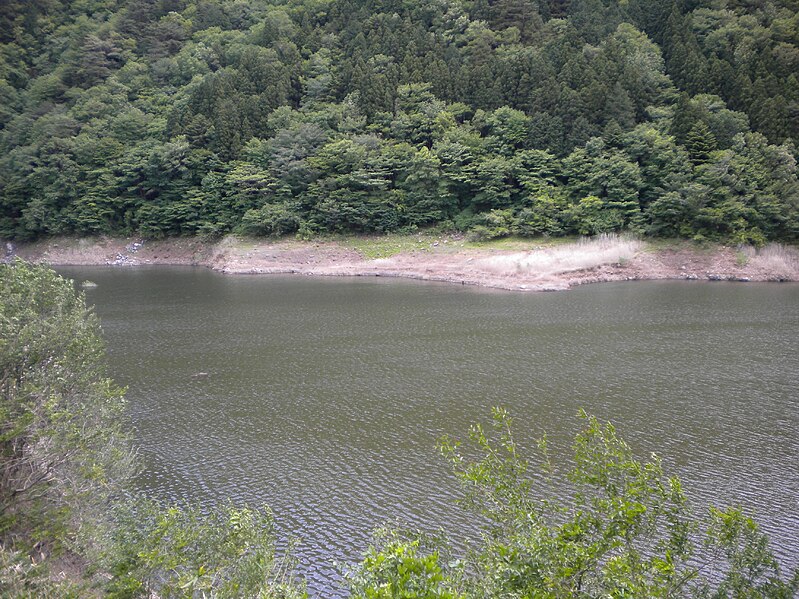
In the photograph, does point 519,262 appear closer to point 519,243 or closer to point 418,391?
point 519,243

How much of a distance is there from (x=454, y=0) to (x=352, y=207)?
3872cm

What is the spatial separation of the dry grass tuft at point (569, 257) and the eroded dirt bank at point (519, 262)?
0.24ft

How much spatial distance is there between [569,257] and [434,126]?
21.5 m

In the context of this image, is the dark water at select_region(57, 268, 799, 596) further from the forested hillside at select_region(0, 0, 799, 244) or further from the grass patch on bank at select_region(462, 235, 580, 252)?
the forested hillside at select_region(0, 0, 799, 244)

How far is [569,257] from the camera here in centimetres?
4400

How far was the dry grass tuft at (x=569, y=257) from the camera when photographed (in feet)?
140

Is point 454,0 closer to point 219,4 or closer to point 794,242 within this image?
point 219,4

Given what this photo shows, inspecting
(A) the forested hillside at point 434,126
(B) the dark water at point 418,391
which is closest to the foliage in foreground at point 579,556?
(B) the dark water at point 418,391

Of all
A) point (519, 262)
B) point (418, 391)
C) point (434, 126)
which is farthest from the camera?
point (434, 126)

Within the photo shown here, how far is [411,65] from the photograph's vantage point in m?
64.2

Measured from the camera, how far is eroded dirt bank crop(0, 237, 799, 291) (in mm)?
42312

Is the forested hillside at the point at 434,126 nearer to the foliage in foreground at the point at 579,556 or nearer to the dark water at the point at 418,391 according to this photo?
the dark water at the point at 418,391

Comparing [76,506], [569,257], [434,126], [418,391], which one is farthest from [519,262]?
[76,506]

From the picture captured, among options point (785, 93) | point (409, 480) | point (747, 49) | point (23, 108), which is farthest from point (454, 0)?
point (409, 480)
